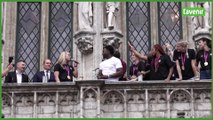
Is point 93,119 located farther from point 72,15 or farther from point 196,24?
point 72,15

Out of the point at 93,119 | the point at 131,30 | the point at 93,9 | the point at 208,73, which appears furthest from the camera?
the point at 131,30

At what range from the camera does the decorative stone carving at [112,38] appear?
20672 mm

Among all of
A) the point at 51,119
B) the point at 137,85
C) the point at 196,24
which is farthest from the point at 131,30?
the point at 51,119

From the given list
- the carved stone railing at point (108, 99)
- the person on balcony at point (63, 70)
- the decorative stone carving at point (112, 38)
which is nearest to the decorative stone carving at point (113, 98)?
the carved stone railing at point (108, 99)

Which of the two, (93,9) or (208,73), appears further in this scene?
(93,9)

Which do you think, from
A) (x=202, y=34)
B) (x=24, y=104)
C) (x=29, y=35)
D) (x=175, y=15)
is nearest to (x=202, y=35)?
(x=202, y=34)

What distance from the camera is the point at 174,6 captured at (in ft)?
80.2

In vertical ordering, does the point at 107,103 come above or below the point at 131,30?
below

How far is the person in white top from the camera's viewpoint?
19016mm

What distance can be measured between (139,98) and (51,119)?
7.91 feet

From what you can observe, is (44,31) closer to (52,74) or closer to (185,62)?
(52,74)

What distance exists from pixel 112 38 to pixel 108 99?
234cm

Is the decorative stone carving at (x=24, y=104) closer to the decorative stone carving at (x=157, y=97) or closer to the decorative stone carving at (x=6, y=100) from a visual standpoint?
the decorative stone carving at (x=6, y=100)

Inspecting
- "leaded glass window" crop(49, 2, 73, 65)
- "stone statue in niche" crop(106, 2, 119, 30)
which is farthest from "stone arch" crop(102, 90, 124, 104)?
"leaded glass window" crop(49, 2, 73, 65)
